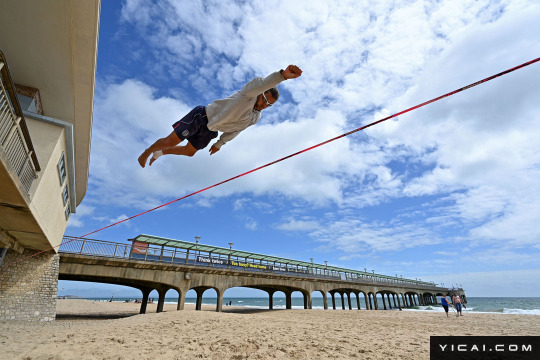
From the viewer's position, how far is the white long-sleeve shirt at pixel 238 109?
137 inches

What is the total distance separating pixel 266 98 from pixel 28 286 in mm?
16591

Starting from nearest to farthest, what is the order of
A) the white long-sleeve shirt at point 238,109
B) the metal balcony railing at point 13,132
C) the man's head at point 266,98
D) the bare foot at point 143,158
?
the white long-sleeve shirt at point 238,109 → the man's head at point 266,98 → the bare foot at point 143,158 → the metal balcony railing at point 13,132

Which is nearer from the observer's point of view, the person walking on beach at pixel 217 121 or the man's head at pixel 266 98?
the person walking on beach at pixel 217 121

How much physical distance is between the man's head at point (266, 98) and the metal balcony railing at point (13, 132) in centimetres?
514

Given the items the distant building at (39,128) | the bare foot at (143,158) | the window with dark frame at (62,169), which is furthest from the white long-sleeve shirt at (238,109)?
the window with dark frame at (62,169)

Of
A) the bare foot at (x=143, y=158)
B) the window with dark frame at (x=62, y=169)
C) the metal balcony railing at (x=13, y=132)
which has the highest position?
the window with dark frame at (x=62, y=169)

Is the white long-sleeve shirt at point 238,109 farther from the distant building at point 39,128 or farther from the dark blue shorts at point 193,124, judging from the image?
the distant building at point 39,128

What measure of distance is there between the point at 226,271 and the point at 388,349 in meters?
16.4

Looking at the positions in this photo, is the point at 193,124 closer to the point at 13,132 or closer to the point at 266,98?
the point at 266,98

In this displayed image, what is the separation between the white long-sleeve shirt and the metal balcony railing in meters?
4.53

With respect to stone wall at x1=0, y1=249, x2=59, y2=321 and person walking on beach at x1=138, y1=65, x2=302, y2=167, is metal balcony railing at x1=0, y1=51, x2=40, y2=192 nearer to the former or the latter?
person walking on beach at x1=138, y1=65, x2=302, y2=167

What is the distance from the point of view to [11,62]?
Answer: 7.94 meters

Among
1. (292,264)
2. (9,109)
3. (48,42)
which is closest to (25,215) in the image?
(9,109)

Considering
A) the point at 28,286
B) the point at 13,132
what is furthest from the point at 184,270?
the point at 13,132
